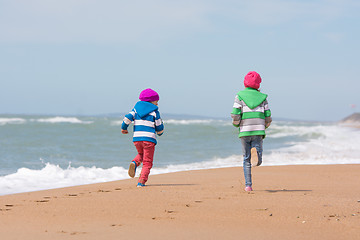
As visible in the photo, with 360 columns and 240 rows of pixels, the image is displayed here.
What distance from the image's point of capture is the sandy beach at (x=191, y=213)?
358 cm

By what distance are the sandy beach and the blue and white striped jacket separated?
0.81 metres

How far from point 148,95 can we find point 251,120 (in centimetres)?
167

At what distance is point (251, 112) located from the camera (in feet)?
20.0

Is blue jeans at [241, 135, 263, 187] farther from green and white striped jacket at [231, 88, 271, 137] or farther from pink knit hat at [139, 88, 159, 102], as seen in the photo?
pink knit hat at [139, 88, 159, 102]

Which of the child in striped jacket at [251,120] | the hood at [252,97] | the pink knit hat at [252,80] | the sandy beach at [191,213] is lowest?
the sandy beach at [191,213]

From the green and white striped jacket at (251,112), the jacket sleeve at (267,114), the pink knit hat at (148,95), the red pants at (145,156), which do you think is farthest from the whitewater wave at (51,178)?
the jacket sleeve at (267,114)

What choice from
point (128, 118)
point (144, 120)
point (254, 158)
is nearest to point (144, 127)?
point (144, 120)

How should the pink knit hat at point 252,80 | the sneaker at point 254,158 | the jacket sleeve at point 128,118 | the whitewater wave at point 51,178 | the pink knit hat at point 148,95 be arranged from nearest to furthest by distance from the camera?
the sneaker at point 254,158, the pink knit hat at point 252,80, the jacket sleeve at point 128,118, the pink knit hat at point 148,95, the whitewater wave at point 51,178

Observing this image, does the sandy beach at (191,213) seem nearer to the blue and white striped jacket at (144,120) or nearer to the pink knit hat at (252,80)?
the blue and white striped jacket at (144,120)

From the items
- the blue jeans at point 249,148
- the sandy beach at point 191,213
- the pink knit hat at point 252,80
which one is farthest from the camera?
the pink knit hat at point 252,80

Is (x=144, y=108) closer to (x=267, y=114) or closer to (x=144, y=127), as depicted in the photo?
(x=144, y=127)

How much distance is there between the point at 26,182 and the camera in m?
8.02

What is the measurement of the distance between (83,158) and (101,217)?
8.97 metres

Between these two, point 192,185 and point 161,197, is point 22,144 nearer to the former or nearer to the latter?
point 192,185
